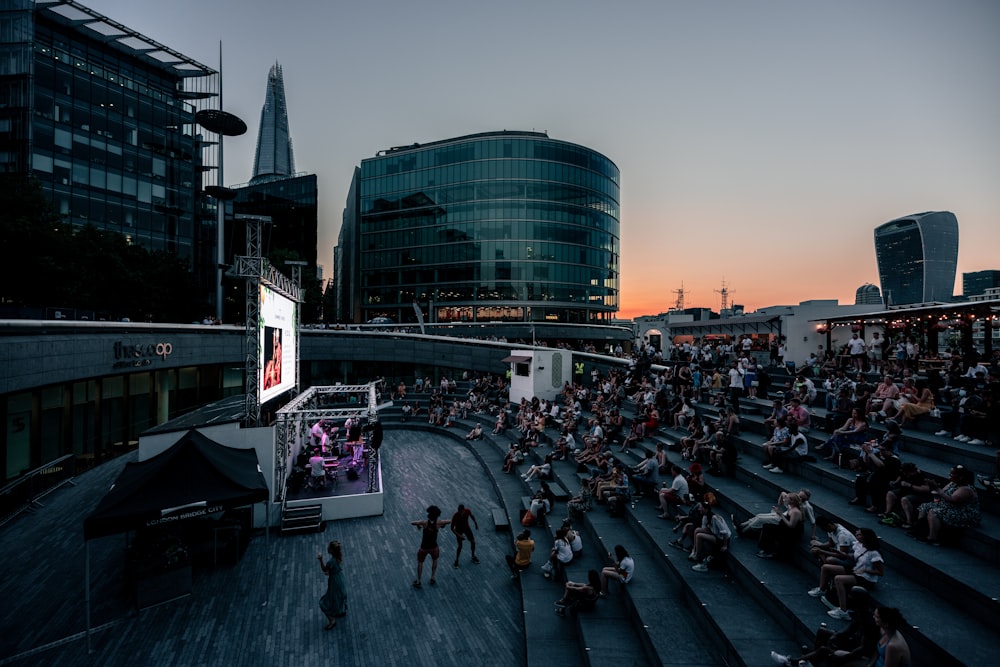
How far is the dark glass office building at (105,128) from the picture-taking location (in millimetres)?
40875

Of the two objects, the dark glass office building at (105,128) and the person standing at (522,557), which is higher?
the dark glass office building at (105,128)

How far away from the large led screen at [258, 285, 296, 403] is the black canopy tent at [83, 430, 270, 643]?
4.11 metres

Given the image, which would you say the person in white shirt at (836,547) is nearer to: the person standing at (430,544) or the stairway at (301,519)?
the person standing at (430,544)

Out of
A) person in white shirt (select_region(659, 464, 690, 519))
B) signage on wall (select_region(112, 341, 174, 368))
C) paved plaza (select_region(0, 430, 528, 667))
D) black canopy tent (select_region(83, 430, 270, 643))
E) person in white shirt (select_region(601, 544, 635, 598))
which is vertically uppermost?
signage on wall (select_region(112, 341, 174, 368))

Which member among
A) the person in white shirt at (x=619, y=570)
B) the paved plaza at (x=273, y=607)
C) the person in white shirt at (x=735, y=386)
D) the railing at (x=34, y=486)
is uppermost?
the person in white shirt at (x=735, y=386)

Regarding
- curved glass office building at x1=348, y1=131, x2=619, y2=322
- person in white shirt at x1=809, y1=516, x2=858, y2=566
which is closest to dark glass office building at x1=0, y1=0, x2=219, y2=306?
curved glass office building at x1=348, y1=131, x2=619, y2=322

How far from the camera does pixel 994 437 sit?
9.33 m

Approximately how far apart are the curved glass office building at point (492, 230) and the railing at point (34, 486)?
50412 mm

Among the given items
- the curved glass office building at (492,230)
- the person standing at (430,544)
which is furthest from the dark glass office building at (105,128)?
Answer: the person standing at (430,544)

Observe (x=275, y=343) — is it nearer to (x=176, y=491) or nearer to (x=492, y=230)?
(x=176, y=491)

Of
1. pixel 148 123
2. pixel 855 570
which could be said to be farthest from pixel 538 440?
pixel 148 123

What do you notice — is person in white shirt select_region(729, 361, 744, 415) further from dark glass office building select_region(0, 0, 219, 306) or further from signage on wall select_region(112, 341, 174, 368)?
dark glass office building select_region(0, 0, 219, 306)

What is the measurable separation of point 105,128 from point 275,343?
47.7 m

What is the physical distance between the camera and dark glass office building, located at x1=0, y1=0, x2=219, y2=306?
40.9 m
